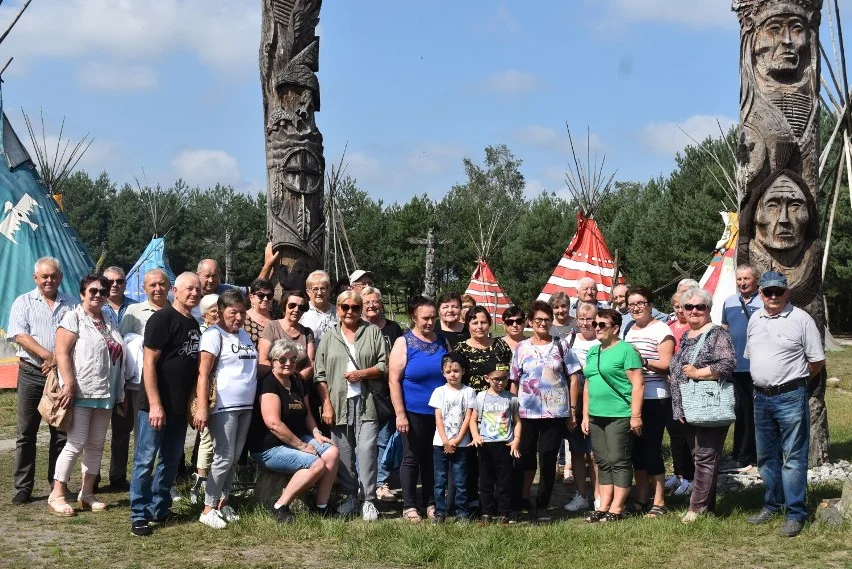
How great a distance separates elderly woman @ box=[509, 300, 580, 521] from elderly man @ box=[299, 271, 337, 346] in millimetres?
1573

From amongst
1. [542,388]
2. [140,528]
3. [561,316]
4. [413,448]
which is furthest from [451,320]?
[140,528]

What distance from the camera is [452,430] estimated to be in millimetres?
6238

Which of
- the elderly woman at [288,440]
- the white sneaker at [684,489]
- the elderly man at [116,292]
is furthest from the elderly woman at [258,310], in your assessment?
the white sneaker at [684,489]

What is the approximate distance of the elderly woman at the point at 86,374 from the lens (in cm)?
616

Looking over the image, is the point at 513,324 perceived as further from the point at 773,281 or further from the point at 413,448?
the point at 773,281

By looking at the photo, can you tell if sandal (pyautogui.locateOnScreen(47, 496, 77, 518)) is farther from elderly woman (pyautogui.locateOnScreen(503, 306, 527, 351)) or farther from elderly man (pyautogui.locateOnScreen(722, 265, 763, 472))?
elderly man (pyautogui.locateOnScreen(722, 265, 763, 472))

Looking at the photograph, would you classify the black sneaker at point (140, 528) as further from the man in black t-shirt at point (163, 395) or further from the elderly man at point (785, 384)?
the elderly man at point (785, 384)

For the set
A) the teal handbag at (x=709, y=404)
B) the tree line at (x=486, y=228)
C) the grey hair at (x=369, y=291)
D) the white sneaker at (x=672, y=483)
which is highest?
the tree line at (x=486, y=228)

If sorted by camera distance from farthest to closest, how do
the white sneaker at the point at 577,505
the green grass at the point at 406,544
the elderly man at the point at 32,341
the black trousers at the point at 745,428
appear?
the black trousers at the point at 745,428, the white sneaker at the point at 577,505, the elderly man at the point at 32,341, the green grass at the point at 406,544

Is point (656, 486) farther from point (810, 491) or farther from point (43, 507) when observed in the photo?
point (43, 507)

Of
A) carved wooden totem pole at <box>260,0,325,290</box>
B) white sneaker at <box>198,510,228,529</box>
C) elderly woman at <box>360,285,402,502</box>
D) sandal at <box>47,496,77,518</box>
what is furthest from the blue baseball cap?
sandal at <box>47,496,77,518</box>

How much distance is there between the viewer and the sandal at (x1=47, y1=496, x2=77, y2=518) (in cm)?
629

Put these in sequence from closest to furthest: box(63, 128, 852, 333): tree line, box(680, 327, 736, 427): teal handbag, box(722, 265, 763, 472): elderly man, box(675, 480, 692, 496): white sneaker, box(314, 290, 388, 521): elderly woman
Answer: box(680, 327, 736, 427): teal handbag < box(314, 290, 388, 521): elderly woman < box(675, 480, 692, 496): white sneaker < box(722, 265, 763, 472): elderly man < box(63, 128, 852, 333): tree line

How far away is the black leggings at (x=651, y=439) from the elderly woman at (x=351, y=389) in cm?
186
